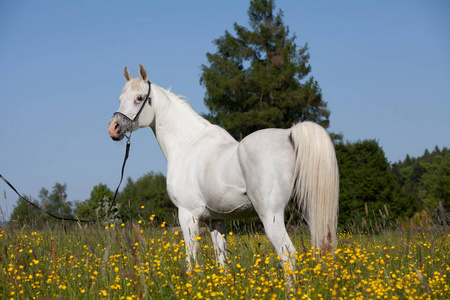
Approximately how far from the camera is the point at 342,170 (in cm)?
2792

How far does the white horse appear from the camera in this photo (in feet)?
14.2

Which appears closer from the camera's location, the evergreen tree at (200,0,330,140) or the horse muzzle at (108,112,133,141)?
the horse muzzle at (108,112,133,141)

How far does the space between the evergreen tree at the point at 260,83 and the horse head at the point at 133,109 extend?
22.2m

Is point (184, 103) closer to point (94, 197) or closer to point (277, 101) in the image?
point (277, 101)

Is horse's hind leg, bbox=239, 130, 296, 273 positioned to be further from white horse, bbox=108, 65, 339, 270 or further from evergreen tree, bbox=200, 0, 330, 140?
evergreen tree, bbox=200, 0, 330, 140

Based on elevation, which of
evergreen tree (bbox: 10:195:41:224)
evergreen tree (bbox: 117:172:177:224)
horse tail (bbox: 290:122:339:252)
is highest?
evergreen tree (bbox: 117:172:177:224)

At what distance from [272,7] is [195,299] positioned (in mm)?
34636

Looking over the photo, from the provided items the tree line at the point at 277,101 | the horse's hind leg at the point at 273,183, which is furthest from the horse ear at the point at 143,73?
the tree line at the point at 277,101

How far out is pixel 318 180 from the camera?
14.2 ft

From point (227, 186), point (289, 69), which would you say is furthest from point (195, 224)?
point (289, 69)

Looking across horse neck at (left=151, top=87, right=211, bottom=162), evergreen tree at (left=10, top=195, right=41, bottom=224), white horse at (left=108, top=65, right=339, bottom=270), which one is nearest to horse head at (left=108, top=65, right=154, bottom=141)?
white horse at (left=108, top=65, right=339, bottom=270)

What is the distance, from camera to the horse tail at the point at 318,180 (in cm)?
428

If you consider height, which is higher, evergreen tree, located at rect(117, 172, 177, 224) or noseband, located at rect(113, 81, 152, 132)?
evergreen tree, located at rect(117, 172, 177, 224)

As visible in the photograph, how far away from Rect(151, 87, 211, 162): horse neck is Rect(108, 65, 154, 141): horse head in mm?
150
